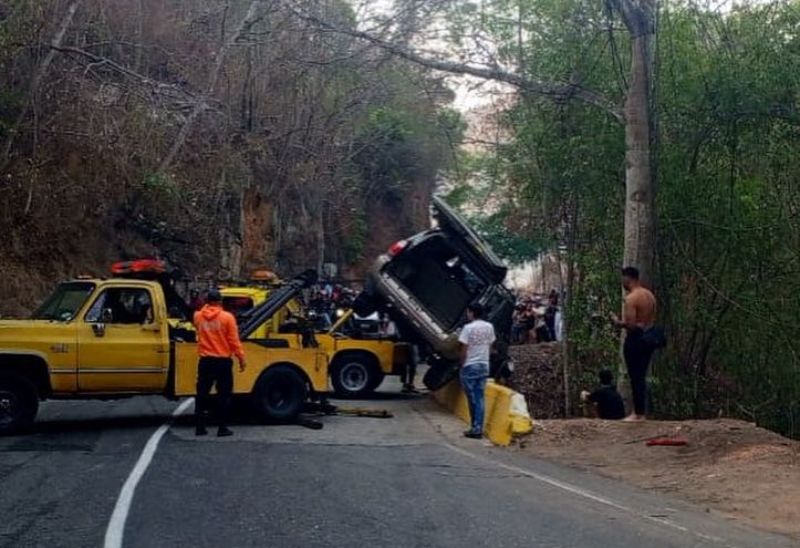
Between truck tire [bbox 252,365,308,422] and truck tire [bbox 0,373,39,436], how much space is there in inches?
119

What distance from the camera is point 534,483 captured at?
36.4ft

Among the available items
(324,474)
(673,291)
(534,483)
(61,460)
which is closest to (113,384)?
(61,460)

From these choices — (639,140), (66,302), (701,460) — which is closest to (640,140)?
(639,140)

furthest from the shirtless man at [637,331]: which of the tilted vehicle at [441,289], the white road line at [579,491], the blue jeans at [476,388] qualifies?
the tilted vehicle at [441,289]

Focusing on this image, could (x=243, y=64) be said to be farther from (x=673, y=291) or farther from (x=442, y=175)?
(x=442, y=175)

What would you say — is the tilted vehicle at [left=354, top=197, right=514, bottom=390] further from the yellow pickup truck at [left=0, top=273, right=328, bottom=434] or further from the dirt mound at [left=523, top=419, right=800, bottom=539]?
the dirt mound at [left=523, top=419, right=800, bottom=539]

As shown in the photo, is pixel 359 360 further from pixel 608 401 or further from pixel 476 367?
pixel 608 401

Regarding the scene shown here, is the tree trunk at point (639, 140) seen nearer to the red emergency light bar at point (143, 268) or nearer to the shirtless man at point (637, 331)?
the shirtless man at point (637, 331)

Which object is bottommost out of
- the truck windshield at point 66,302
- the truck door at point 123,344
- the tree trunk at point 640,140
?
the truck door at point 123,344

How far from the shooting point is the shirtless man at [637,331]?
14.5 meters

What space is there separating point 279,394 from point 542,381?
958 cm

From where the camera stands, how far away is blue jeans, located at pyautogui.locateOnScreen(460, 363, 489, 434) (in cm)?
1493

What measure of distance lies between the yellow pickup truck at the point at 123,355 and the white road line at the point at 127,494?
841mm

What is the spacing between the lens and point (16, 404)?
44.8 feet
